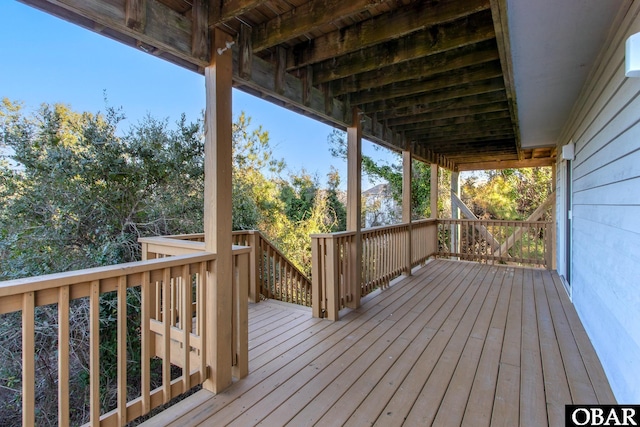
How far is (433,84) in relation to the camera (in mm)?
3354

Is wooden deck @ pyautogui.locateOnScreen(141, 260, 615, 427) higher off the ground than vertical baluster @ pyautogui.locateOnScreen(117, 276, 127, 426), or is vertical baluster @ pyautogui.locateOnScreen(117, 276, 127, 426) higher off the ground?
vertical baluster @ pyautogui.locateOnScreen(117, 276, 127, 426)

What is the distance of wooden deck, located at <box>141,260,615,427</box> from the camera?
1.84 m

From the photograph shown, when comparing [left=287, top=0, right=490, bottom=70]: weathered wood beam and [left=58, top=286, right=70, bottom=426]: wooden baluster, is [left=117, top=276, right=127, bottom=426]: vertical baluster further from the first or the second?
[left=287, top=0, right=490, bottom=70]: weathered wood beam

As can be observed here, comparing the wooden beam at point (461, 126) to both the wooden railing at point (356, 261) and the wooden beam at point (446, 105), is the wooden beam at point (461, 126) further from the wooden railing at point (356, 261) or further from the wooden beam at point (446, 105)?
the wooden railing at point (356, 261)


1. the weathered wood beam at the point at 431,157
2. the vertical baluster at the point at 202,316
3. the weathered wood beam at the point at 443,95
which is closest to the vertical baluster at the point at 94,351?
the vertical baluster at the point at 202,316

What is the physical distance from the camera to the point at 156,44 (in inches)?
75.1

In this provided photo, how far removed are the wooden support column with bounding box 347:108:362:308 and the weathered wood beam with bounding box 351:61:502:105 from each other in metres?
0.27

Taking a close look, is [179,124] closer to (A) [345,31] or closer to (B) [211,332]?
(A) [345,31]

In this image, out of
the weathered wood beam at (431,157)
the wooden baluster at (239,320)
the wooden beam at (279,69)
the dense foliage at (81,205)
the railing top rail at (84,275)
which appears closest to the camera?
the railing top rail at (84,275)

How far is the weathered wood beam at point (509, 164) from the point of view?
7338mm

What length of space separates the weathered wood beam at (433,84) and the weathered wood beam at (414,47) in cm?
80

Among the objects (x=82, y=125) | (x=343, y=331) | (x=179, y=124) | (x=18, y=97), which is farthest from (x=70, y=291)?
(x=18, y=97)

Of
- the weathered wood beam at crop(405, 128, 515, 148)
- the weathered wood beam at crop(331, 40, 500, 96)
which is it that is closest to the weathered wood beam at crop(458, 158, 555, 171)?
the weathered wood beam at crop(405, 128, 515, 148)

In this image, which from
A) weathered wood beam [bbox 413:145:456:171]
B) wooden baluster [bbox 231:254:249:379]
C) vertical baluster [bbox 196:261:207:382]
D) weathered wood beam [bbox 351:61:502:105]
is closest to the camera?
vertical baluster [bbox 196:261:207:382]
